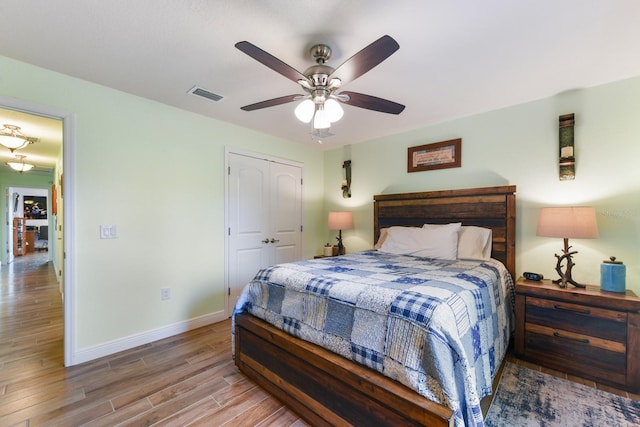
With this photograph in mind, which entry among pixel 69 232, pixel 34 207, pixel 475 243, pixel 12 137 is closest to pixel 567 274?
pixel 475 243

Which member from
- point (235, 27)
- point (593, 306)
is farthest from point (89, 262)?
point (593, 306)

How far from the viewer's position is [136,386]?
6.56ft

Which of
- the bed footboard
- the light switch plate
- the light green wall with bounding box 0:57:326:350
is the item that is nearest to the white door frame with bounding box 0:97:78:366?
the light green wall with bounding box 0:57:326:350

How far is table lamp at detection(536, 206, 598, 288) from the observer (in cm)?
214

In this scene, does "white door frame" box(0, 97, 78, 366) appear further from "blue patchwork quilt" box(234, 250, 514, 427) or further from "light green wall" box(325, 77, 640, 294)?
"light green wall" box(325, 77, 640, 294)

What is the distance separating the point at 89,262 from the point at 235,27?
89.7 inches

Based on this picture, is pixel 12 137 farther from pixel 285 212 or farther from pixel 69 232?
pixel 285 212

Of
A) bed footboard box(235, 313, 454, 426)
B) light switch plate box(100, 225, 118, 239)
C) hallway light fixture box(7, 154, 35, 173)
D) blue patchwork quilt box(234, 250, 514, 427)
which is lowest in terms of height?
bed footboard box(235, 313, 454, 426)

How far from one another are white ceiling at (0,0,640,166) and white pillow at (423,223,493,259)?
1.33m

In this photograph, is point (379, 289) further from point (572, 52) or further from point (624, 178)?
point (624, 178)

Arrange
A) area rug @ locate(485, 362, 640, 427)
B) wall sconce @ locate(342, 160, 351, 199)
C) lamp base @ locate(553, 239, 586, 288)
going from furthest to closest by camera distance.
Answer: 1. wall sconce @ locate(342, 160, 351, 199)
2. lamp base @ locate(553, 239, 586, 288)
3. area rug @ locate(485, 362, 640, 427)

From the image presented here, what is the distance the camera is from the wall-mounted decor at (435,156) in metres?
3.21

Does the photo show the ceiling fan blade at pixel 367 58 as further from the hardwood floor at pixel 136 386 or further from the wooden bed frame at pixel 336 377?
the hardwood floor at pixel 136 386

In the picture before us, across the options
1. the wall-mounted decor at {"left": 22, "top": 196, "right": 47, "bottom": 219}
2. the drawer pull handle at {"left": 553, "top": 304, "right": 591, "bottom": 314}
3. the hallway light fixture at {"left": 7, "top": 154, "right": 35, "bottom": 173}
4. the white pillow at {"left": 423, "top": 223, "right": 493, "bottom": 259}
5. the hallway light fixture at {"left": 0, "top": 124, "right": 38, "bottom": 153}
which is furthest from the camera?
the wall-mounted decor at {"left": 22, "top": 196, "right": 47, "bottom": 219}
